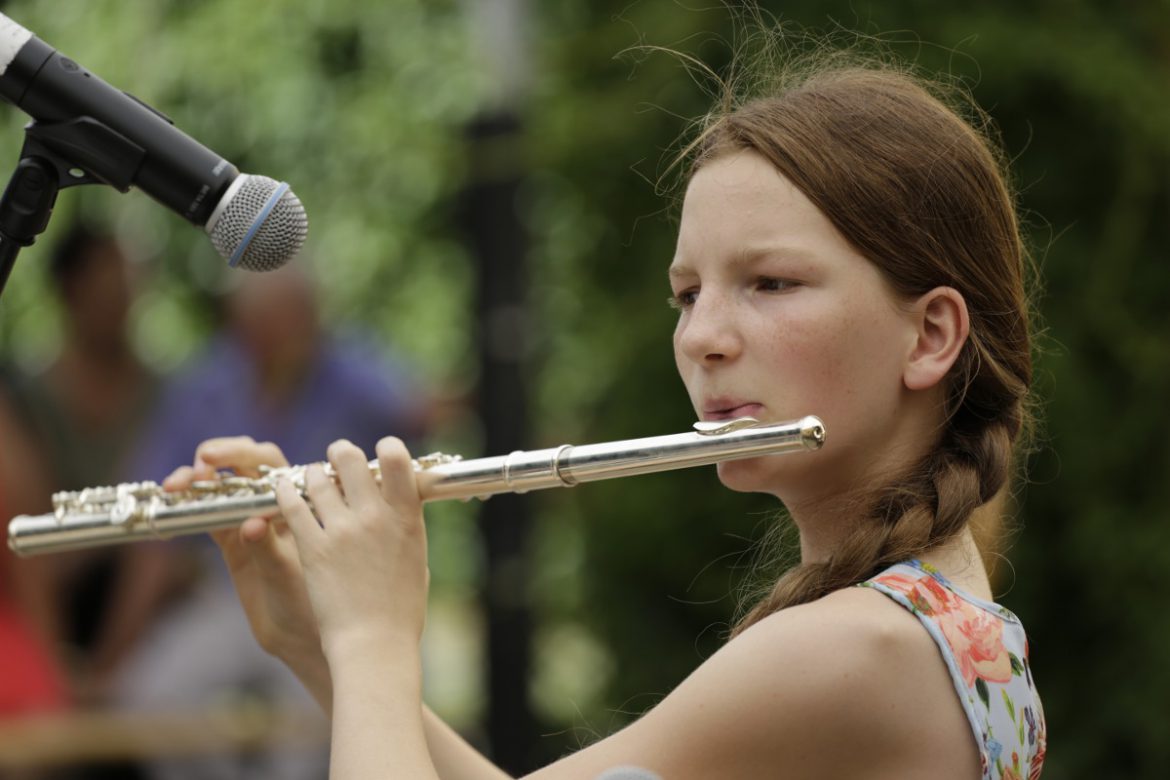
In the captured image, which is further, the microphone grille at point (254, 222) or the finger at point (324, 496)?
the finger at point (324, 496)

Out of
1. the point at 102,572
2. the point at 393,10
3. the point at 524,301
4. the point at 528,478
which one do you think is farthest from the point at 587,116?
the point at 528,478

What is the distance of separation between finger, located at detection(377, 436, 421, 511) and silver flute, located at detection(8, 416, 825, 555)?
0.04 metres

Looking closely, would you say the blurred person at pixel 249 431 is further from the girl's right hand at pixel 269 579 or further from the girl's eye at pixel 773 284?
the girl's eye at pixel 773 284

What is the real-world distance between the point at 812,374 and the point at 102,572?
11.6 ft

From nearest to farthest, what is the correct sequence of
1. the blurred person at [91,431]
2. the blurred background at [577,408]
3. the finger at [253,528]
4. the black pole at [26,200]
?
the black pole at [26,200] → the finger at [253,528] → the blurred background at [577,408] → the blurred person at [91,431]

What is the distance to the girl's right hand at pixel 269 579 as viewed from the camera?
6.58ft

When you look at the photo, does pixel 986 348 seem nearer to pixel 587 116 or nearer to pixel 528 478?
pixel 528 478

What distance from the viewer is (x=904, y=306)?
1.68m

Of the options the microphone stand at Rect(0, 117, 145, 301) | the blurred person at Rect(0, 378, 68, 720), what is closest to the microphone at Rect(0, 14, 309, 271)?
the microphone stand at Rect(0, 117, 145, 301)

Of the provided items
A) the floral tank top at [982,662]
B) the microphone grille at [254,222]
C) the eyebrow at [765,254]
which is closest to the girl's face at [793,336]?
the eyebrow at [765,254]

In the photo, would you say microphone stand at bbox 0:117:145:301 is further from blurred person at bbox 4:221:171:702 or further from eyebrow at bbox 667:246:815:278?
blurred person at bbox 4:221:171:702

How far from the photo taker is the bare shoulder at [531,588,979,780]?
4.89ft

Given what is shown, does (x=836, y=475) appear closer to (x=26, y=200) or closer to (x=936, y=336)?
(x=936, y=336)

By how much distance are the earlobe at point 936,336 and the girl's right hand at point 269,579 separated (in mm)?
843
